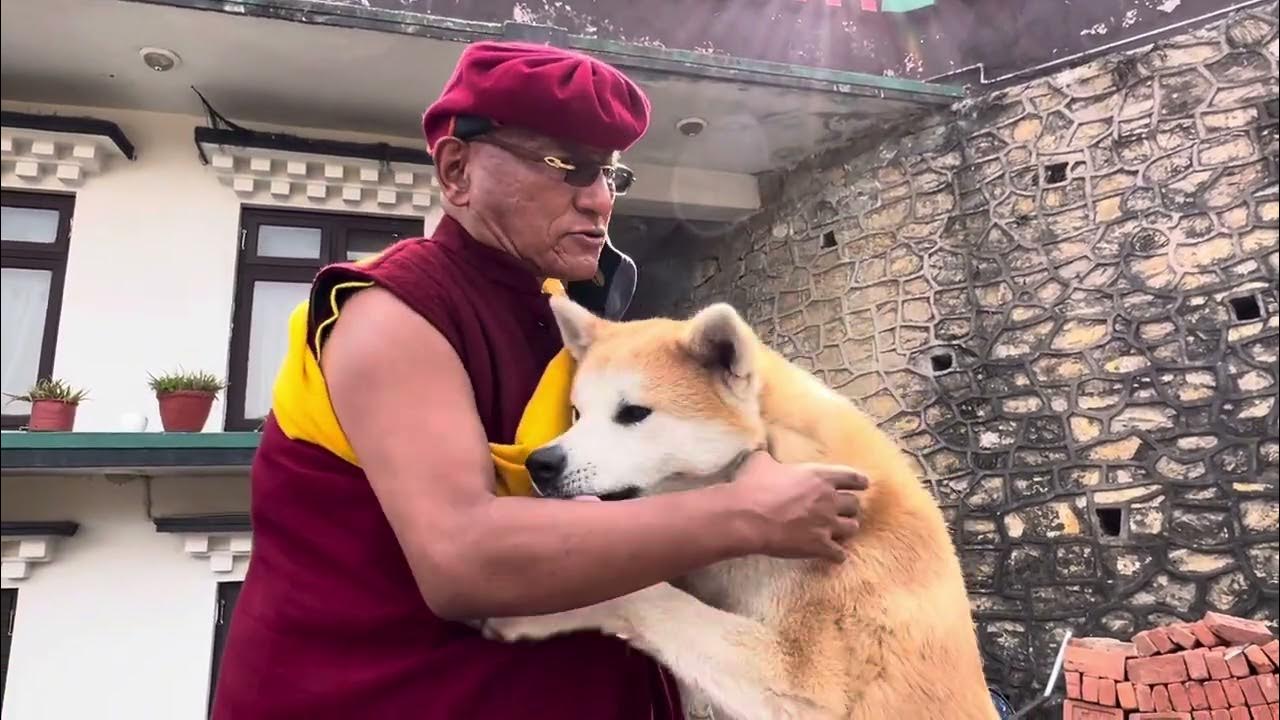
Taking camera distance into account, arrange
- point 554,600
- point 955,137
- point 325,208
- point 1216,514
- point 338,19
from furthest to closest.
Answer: point 955,137
point 325,208
point 1216,514
point 338,19
point 554,600

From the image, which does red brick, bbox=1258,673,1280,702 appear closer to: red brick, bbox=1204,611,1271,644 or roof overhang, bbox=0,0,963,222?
red brick, bbox=1204,611,1271,644

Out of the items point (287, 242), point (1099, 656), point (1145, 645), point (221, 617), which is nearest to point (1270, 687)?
point (1145, 645)

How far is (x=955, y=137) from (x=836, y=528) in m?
5.53

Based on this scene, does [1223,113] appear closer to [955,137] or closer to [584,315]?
[955,137]

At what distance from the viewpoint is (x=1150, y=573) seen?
16.3 feet

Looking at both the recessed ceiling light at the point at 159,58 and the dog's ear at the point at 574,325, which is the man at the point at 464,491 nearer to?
the dog's ear at the point at 574,325

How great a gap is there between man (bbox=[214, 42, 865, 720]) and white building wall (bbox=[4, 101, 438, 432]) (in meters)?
4.01

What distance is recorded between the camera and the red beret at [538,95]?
1234mm

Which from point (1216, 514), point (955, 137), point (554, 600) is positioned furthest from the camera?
point (955, 137)

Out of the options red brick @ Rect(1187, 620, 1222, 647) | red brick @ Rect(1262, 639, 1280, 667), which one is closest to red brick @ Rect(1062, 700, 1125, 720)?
red brick @ Rect(1187, 620, 1222, 647)

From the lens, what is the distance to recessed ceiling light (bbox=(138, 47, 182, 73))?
14.4 ft

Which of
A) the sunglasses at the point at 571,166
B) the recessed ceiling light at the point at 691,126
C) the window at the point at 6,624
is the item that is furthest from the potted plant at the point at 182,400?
the sunglasses at the point at 571,166

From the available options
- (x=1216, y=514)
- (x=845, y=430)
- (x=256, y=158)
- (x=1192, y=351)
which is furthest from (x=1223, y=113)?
(x=256, y=158)

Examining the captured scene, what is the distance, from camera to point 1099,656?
15.8 ft
